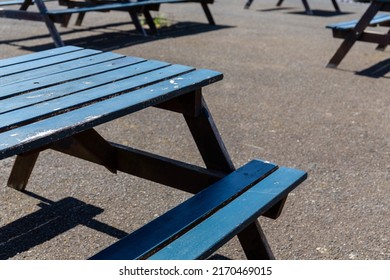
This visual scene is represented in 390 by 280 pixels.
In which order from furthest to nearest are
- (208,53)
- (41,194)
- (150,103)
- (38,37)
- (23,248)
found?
(38,37) < (208,53) < (41,194) < (23,248) < (150,103)

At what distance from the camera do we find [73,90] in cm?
209

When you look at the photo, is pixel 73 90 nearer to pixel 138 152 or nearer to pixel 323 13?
pixel 138 152

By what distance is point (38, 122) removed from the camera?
5.74 ft

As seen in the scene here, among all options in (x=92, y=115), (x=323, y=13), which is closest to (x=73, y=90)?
(x=92, y=115)

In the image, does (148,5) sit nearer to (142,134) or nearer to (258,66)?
(258,66)

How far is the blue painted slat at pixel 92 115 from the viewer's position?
160 cm

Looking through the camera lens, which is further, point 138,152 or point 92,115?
point 138,152

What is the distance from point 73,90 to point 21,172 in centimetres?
111

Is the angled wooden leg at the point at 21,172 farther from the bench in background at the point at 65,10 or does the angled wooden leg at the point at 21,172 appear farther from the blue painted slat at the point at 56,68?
the bench in background at the point at 65,10

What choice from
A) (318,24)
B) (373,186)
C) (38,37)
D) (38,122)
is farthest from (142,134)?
(318,24)

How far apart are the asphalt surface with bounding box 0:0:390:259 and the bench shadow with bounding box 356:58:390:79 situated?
13 mm

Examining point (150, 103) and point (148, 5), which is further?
point (148, 5)

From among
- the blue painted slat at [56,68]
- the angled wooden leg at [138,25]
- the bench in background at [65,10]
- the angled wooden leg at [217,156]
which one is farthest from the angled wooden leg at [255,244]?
the angled wooden leg at [138,25]
